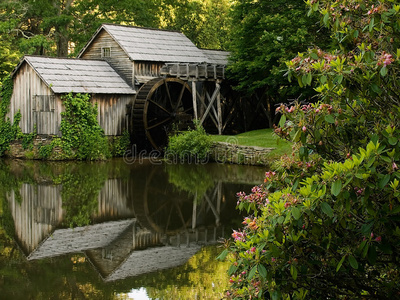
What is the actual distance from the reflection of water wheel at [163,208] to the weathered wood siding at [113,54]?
10700 mm

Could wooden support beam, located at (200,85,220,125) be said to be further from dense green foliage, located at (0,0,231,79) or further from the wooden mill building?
dense green foliage, located at (0,0,231,79)

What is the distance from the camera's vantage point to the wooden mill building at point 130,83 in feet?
83.8

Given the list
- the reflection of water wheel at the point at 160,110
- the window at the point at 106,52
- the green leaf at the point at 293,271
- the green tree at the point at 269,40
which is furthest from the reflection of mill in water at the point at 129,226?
the window at the point at 106,52

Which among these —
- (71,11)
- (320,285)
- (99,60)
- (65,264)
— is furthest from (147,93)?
(320,285)

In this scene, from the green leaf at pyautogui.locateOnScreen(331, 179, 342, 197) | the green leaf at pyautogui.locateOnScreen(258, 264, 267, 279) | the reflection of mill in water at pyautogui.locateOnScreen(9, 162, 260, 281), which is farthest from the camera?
the reflection of mill in water at pyautogui.locateOnScreen(9, 162, 260, 281)

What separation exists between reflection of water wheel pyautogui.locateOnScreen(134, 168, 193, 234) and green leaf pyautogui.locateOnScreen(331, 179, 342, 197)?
26.5 feet

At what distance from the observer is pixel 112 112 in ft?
88.2

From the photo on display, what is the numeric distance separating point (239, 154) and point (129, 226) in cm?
1061

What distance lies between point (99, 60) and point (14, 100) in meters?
4.30

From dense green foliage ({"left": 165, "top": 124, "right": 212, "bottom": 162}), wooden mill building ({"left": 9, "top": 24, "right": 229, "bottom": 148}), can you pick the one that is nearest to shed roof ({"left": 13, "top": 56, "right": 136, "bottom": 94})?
wooden mill building ({"left": 9, "top": 24, "right": 229, "bottom": 148})

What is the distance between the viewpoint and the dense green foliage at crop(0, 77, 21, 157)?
86.7 ft

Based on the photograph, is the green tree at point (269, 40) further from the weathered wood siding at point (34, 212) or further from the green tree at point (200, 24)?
the green tree at point (200, 24)

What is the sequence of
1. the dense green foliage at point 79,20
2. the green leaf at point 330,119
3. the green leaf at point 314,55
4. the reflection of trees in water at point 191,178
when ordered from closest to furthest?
the green leaf at point 330,119
the green leaf at point 314,55
the reflection of trees in water at point 191,178
the dense green foliage at point 79,20

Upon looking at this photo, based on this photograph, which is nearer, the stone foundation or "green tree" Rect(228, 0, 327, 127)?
the stone foundation
